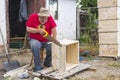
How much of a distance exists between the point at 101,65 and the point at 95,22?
5.80 meters

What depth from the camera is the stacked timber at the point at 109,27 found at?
7828mm

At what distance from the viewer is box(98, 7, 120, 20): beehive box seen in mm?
7820

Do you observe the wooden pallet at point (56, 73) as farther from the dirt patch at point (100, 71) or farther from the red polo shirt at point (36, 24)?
the red polo shirt at point (36, 24)

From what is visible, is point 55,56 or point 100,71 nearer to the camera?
point 55,56

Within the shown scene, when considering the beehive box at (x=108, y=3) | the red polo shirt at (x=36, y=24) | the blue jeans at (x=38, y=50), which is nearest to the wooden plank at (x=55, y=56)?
the blue jeans at (x=38, y=50)

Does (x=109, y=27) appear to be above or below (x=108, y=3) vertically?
below

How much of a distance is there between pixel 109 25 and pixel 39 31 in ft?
9.33

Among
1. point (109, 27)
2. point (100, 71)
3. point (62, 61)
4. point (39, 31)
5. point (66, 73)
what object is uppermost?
point (39, 31)

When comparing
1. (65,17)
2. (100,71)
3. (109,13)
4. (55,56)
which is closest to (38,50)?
(55,56)

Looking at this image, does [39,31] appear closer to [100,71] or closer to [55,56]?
[55,56]

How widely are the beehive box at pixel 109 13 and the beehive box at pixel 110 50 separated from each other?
2.51 ft

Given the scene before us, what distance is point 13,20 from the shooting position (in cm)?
1068

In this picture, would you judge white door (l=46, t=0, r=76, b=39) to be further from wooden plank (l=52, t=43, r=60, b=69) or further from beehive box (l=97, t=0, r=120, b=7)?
wooden plank (l=52, t=43, r=60, b=69)

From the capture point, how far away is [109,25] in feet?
26.0
